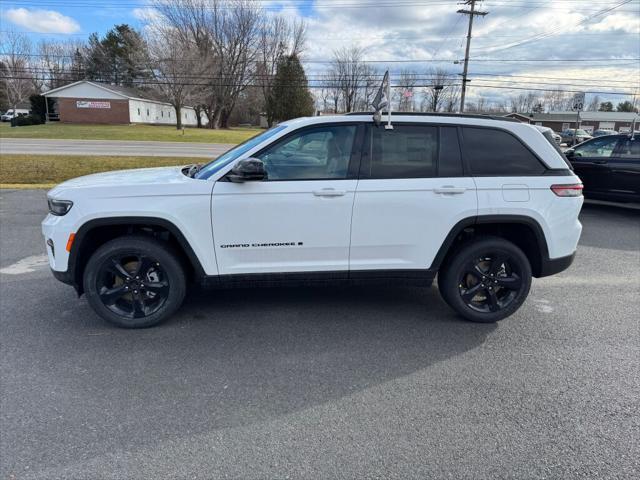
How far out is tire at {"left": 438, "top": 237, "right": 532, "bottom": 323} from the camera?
157 inches

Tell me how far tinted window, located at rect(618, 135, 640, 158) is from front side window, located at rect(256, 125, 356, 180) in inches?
313

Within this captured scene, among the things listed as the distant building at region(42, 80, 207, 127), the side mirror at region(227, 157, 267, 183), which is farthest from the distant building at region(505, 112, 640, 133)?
the side mirror at region(227, 157, 267, 183)

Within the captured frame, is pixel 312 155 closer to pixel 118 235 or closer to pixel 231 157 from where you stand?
pixel 231 157

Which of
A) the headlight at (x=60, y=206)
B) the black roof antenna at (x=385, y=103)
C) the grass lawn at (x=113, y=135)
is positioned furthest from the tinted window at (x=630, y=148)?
the grass lawn at (x=113, y=135)

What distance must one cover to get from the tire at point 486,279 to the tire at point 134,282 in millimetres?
2438

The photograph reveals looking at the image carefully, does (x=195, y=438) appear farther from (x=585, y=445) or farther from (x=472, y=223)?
(x=472, y=223)

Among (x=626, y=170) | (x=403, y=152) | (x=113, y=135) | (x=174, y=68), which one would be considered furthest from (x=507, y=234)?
(x=174, y=68)

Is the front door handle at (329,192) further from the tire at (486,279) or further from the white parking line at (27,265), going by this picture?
the white parking line at (27,265)

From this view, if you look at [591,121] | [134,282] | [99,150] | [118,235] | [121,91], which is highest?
[591,121]

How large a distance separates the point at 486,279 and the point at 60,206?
3.77m

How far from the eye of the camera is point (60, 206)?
365 cm

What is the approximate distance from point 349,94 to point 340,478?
2949 inches

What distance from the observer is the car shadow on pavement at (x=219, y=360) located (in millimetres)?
2697

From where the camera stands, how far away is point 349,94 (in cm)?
7262
